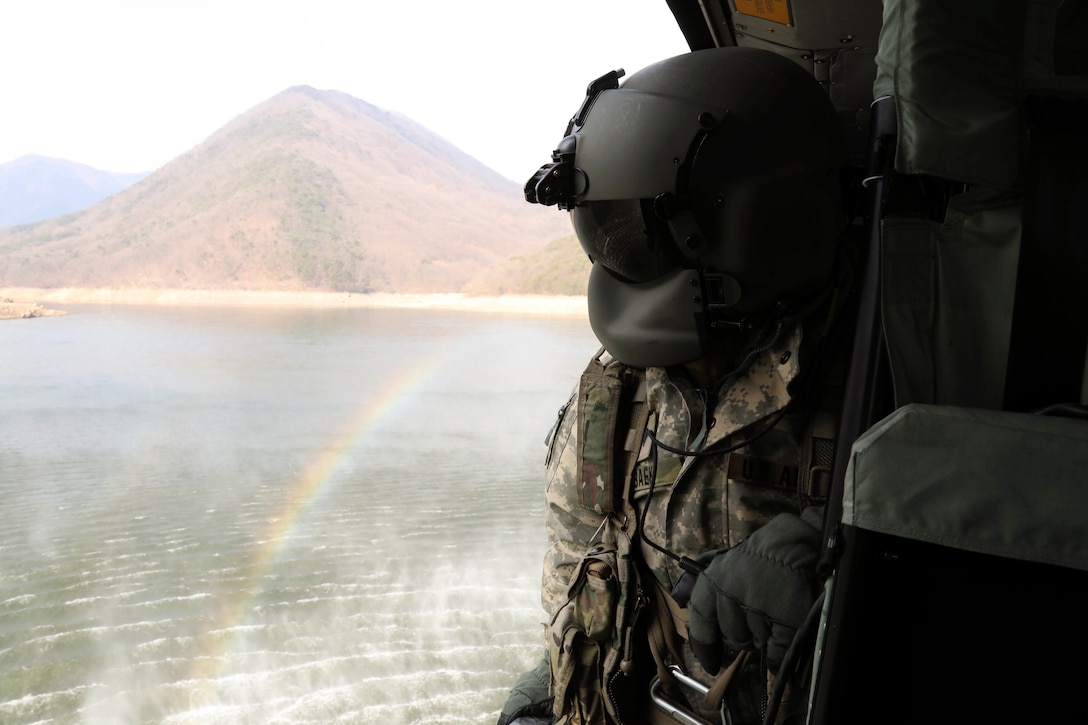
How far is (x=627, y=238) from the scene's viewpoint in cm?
145

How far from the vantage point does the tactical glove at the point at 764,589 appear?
105 centimetres

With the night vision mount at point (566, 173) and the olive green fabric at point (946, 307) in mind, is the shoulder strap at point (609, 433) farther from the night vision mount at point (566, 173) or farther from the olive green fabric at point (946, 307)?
the olive green fabric at point (946, 307)

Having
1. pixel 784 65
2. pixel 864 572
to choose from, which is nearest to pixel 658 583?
pixel 864 572

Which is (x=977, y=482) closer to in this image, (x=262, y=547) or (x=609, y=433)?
(x=609, y=433)

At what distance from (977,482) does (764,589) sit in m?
0.44

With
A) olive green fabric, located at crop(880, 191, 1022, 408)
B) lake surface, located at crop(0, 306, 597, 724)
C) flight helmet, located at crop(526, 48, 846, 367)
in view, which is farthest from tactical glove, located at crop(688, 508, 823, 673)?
lake surface, located at crop(0, 306, 597, 724)

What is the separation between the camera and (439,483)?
632 cm

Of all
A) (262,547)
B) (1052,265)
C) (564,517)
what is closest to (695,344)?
(564,517)

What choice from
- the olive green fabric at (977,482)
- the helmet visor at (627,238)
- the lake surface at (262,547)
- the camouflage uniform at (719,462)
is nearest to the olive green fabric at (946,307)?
the olive green fabric at (977,482)

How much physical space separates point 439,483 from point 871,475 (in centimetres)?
578

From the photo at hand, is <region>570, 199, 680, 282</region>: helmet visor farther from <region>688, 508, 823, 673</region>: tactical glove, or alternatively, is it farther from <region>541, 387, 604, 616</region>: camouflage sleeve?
<region>688, 508, 823, 673</region>: tactical glove

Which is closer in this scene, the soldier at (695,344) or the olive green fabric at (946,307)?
the olive green fabric at (946,307)

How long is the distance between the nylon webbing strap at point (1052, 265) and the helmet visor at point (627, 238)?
67 cm

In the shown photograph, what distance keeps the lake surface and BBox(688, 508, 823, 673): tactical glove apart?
2.39 meters
